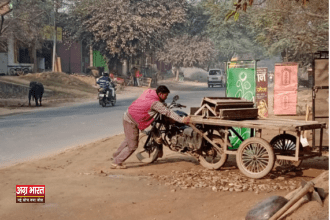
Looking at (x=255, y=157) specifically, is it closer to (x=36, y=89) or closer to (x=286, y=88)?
(x=286, y=88)

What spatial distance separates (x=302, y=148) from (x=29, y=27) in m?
34.2

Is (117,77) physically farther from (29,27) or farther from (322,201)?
(322,201)

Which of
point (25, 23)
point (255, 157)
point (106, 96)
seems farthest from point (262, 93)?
point (25, 23)

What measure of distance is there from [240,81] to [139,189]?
3.88m

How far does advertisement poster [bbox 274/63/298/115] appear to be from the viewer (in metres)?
18.5

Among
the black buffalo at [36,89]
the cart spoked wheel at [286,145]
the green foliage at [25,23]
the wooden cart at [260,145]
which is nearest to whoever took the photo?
the wooden cart at [260,145]

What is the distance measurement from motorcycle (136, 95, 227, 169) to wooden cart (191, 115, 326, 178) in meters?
0.11

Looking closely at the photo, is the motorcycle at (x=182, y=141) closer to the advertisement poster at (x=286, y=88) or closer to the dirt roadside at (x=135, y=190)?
the dirt roadside at (x=135, y=190)

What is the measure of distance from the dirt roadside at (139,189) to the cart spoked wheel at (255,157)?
149 millimetres

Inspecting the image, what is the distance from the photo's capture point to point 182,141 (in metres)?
8.71

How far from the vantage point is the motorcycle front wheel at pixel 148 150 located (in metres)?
9.17

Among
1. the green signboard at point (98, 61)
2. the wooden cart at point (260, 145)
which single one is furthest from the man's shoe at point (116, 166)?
the green signboard at point (98, 61)

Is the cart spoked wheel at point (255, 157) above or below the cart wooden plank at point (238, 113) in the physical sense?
below

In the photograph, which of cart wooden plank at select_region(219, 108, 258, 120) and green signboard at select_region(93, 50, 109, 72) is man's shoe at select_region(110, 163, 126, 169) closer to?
cart wooden plank at select_region(219, 108, 258, 120)
